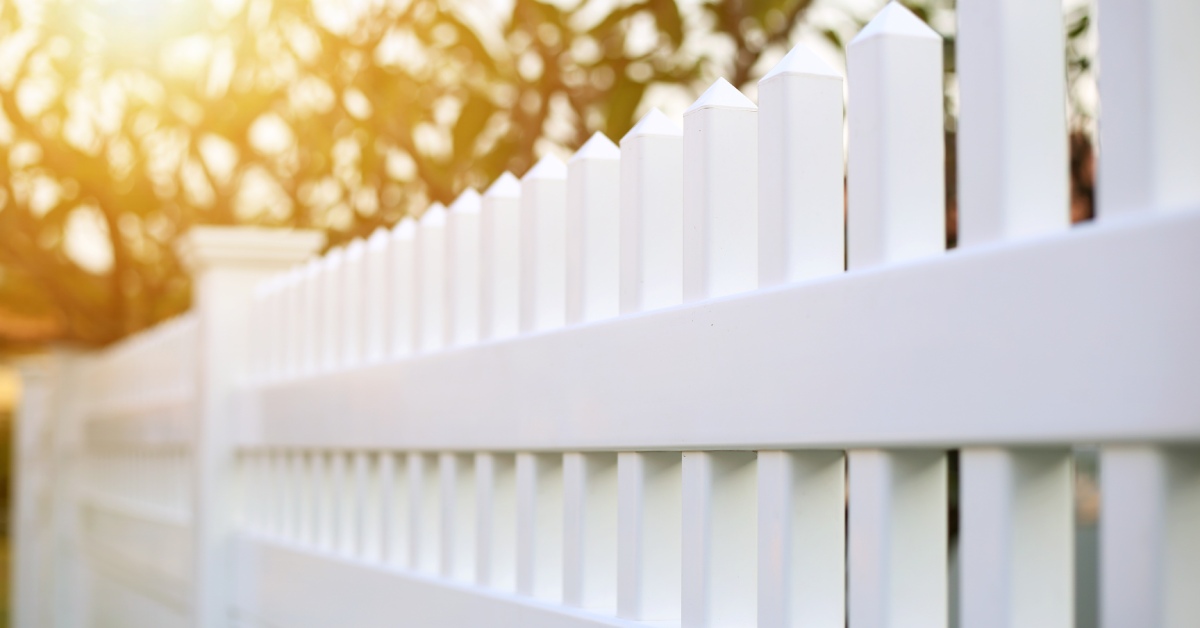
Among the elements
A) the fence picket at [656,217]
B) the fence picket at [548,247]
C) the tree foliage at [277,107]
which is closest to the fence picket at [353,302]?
the fence picket at [548,247]

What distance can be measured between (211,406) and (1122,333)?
2862 mm

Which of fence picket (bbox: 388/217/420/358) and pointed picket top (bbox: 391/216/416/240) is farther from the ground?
pointed picket top (bbox: 391/216/416/240)

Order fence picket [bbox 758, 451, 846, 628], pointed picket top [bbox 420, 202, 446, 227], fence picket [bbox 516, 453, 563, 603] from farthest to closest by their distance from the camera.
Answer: pointed picket top [bbox 420, 202, 446, 227] → fence picket [bbox 516, 453, 563, 603] → fence picket [bbox 758, 451, 846, 628]

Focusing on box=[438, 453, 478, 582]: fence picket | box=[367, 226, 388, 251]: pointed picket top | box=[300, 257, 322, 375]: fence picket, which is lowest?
box=[438, 453, 478, 582]: fence picket

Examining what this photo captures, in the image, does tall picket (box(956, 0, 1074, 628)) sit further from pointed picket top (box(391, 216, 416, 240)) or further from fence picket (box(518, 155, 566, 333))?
pointed picket top (box(391, 216, 416, 240))

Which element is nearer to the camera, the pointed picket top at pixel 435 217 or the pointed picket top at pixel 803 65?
the pointed picket top at pixel 803 65

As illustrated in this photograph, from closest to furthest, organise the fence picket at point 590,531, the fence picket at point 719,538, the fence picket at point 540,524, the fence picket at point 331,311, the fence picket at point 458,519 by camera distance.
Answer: the fence picket at point 719,538, the fence picket at point 590,531, the fence picket at point 540,524, the fence picket at point 458,519, the fence picket at point 331,311

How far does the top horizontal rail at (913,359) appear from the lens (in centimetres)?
87

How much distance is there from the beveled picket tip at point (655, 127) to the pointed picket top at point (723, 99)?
0.10 m

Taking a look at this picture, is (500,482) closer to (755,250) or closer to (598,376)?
(598,376)

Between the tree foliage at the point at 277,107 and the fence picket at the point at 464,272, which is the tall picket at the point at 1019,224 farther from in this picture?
the tree foliage at the point at 277,107

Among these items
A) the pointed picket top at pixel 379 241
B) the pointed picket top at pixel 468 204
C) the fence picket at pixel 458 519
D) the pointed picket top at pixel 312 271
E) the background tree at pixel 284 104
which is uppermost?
the background tree at pixel 284 104

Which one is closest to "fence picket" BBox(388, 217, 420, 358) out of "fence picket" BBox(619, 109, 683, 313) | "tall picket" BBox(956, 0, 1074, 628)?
"fence picket" BBox(619, 109, 683, 313)

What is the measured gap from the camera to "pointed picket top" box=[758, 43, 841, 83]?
4.11 feet
